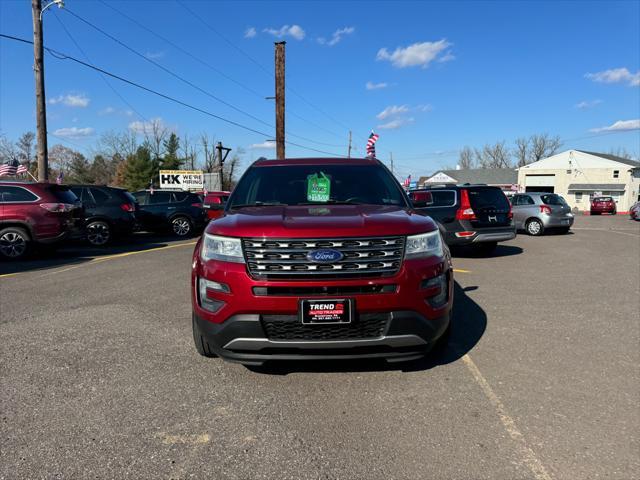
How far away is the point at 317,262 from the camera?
9.27 ft

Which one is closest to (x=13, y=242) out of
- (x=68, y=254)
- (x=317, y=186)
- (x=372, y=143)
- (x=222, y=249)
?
(x=68, y=254)

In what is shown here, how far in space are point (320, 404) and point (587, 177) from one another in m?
62.2

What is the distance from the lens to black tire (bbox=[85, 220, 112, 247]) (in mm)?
11922

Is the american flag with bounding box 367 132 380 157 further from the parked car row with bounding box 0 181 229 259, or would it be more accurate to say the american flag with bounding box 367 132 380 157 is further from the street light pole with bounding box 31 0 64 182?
the street light pole with bounding box 31 0 64 182

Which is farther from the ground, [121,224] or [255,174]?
[255,174]

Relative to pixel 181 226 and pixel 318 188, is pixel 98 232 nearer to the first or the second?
pixel 181 226

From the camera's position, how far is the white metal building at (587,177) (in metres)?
51.8

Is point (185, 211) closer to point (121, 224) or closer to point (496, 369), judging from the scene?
point (121, 224)

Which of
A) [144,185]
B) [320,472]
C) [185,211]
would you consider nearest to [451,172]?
[144,185]

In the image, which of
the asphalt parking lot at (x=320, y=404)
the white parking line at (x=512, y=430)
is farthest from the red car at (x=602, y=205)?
the white parking line at (x=512, y=430)

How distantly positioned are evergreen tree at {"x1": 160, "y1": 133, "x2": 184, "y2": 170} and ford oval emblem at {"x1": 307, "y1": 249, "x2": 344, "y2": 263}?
72.9 metres

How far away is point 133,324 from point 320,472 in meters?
3.20

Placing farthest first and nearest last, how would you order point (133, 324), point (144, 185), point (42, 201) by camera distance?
point (144, 185)
point (42, 201)
point (133, 324)

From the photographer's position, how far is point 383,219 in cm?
309
